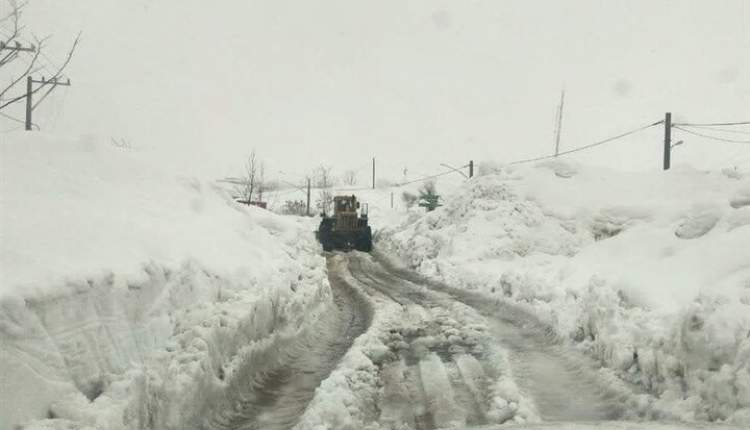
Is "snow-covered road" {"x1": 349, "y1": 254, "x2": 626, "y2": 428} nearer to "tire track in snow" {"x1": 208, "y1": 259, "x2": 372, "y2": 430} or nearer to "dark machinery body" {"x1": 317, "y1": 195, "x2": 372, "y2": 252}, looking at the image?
"tire track in snow" {"x1": 208, "y1": 259, "x2": 372, "y2": 430}

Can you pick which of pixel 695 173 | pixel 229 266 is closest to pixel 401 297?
pixel 229 266

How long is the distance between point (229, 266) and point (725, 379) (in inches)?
209

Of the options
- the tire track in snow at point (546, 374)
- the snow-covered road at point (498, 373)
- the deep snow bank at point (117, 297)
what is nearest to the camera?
the deep snow bank at point (117, 297)

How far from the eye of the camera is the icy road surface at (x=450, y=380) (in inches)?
181

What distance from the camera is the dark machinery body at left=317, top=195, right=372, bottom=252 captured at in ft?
90.3

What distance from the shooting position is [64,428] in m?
3.11

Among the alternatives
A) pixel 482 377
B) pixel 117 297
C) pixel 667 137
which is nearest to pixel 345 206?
pixel 667 137

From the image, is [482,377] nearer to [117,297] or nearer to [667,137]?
[117,297]

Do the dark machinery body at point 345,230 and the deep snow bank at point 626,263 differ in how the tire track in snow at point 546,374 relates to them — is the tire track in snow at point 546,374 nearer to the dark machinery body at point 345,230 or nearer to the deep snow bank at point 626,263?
the deep snow bank at point 626,263

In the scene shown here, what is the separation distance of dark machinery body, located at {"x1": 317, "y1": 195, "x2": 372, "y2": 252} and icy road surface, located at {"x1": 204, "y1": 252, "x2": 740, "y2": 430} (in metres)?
17.2

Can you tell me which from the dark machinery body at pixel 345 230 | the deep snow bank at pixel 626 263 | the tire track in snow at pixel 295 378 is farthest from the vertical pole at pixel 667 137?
the tire track in snow at pixel 295 378

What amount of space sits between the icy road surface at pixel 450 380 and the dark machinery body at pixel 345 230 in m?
17.2

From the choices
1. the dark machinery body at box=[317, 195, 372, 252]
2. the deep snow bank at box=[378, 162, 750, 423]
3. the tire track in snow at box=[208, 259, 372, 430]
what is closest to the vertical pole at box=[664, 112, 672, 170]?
the deep snow bank at box=[378, 162, 750, 423]

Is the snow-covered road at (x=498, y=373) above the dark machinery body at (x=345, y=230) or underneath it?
underneath
